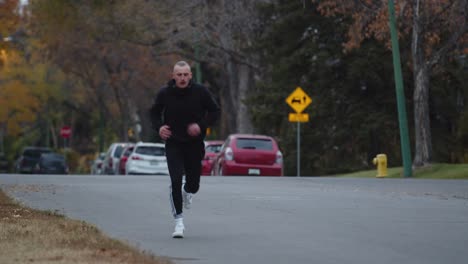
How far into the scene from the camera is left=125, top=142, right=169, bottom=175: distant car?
146 ft

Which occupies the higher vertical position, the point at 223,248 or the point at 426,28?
the point at 426,28

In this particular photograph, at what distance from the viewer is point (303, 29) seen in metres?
53.5

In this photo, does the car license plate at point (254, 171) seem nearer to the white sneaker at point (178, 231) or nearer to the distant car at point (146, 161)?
the distant car at point (146, 161)

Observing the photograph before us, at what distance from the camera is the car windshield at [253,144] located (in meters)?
37.2

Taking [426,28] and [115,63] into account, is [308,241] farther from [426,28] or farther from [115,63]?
[115,63]

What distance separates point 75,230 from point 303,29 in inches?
1643

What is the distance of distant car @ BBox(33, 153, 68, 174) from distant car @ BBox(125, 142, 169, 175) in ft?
57.0

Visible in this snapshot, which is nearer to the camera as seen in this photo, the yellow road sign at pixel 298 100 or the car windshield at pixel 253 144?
the car windshield at pixel 253 144

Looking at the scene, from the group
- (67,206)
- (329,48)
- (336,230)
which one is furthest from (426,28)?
(336,230)

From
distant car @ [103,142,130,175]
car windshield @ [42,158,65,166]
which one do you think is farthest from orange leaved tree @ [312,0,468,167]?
car windshield @ [42,158,65,166]

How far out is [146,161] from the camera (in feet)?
146

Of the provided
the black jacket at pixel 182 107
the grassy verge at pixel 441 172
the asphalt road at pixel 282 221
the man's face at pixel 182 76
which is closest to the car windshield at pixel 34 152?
the grassy verge at pixel 441 172

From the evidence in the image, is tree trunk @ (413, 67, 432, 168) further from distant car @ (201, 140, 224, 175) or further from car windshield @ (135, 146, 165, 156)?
car windshield @ (135, 146, 165, 156)

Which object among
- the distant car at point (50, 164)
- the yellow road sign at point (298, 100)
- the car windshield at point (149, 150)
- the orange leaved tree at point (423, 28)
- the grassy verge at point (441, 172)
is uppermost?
the orange leaved tree at point (423, 28)
